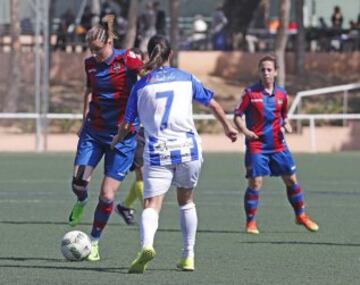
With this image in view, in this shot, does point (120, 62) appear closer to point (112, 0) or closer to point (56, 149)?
point (56, 149)

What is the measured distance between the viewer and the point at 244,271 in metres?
10.4

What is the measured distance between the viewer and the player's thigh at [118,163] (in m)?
11.6

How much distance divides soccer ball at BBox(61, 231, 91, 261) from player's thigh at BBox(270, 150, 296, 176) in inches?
145

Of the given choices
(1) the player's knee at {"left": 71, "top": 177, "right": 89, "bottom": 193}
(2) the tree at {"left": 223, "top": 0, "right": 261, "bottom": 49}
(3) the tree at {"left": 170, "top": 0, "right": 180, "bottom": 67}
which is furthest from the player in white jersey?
(2) the tree at {"left": 223, "top": 0, "right": 261, "bottom": 49}

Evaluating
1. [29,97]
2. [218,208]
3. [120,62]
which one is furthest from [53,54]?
[120,62]

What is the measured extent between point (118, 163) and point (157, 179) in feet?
4.98

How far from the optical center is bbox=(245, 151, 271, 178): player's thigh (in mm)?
14133

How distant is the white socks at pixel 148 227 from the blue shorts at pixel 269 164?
4.12 m

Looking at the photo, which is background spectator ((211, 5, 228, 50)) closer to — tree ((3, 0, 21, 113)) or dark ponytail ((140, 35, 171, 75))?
tree ((3, 0, 21, 113))

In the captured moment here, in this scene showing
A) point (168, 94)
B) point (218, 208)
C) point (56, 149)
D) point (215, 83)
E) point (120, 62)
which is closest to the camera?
point (168, 94)

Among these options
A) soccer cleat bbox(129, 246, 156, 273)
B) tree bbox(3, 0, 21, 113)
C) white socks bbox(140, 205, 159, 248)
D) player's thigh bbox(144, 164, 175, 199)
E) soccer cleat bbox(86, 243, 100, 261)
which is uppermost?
player's thigh bbox(144, 164, 175, 199)

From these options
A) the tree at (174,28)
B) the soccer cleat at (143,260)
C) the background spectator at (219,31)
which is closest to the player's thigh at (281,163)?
the soccer cleat at (143,260)

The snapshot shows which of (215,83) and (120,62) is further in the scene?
(215,83)

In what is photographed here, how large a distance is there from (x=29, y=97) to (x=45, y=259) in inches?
891
